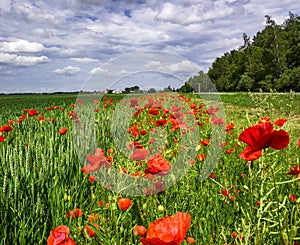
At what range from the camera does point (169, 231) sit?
720 millimetres

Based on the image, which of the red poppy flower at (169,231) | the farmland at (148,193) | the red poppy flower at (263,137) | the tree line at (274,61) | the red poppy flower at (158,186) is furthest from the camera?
the tree line at (274,61)

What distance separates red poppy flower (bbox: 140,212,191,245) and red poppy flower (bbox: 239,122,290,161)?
0.32 meters

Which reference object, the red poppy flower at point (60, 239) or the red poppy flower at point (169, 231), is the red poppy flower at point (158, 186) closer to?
the red poppy flower at point (60, 239)

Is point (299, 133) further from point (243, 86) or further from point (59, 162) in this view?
point (243, 86)

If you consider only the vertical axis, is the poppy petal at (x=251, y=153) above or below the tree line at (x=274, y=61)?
below

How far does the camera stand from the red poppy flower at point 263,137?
3.03 ft

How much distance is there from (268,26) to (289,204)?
41349 mm

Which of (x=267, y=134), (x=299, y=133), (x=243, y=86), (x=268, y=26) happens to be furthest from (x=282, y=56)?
(x=267, y=134)

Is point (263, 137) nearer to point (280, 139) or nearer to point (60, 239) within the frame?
point (280, 139)

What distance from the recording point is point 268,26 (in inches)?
1542

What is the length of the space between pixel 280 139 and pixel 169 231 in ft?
1.45

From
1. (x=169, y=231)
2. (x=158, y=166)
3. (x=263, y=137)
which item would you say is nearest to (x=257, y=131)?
(x=263, y=137)

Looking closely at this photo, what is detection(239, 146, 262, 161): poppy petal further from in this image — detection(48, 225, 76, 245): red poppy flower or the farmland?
detection(48, 225, 76, 245): red poppy flower

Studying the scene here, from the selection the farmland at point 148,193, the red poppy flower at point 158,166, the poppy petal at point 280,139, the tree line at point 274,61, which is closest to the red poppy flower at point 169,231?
the farmland at point 148,193
